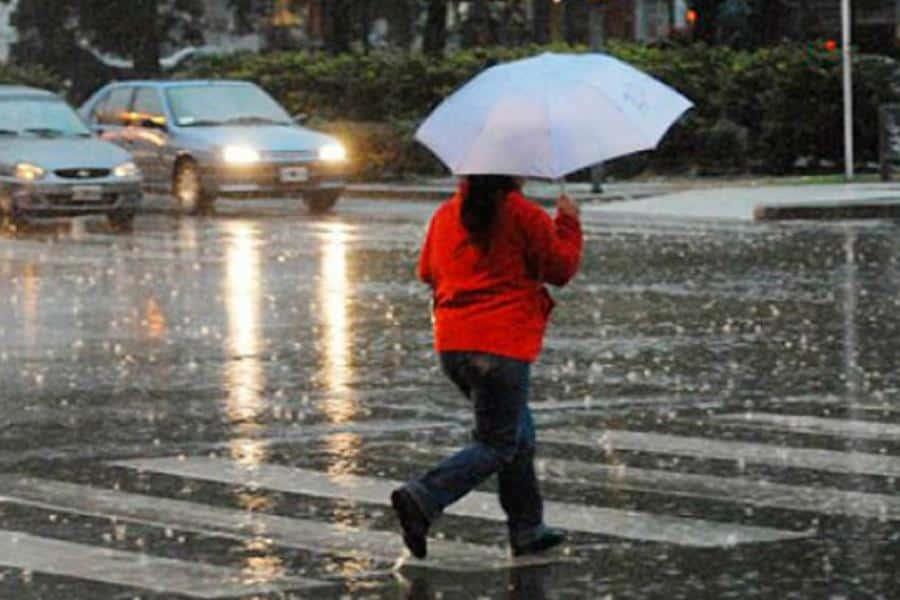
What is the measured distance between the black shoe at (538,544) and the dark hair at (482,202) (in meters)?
1.01

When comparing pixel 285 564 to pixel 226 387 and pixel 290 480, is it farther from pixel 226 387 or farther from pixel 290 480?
pixel 226 387

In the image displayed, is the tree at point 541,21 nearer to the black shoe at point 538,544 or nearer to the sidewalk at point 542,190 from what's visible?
the sidewalk at point 542,190

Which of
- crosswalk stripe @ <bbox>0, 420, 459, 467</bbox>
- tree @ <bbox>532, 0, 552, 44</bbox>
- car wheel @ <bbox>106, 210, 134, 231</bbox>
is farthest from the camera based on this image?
tree @ <bbox>532, 0, 552, 44</bbox>

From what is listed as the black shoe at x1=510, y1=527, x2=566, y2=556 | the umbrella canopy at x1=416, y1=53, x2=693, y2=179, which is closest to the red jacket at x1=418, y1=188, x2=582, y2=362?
the umbrella canopy at x1=416, y1=53, x2=693, y2=179

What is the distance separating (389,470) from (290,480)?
479mm

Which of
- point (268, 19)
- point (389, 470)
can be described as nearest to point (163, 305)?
point (389, 470)

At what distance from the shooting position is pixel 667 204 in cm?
3077

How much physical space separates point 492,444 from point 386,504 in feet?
4.72

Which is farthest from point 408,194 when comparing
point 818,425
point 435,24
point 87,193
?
point 818,425

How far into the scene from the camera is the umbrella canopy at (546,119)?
28.7 feet

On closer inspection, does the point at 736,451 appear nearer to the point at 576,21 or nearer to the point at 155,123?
the point at 155,123

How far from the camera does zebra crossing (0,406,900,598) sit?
353 inches

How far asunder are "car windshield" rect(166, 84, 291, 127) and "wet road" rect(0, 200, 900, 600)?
9473 millimetres

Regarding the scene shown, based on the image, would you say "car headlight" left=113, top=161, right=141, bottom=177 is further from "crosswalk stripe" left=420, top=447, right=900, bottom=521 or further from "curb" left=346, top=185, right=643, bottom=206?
Answer: "crosswalk stripe" left=420, top=447, right=900, bottom=521
